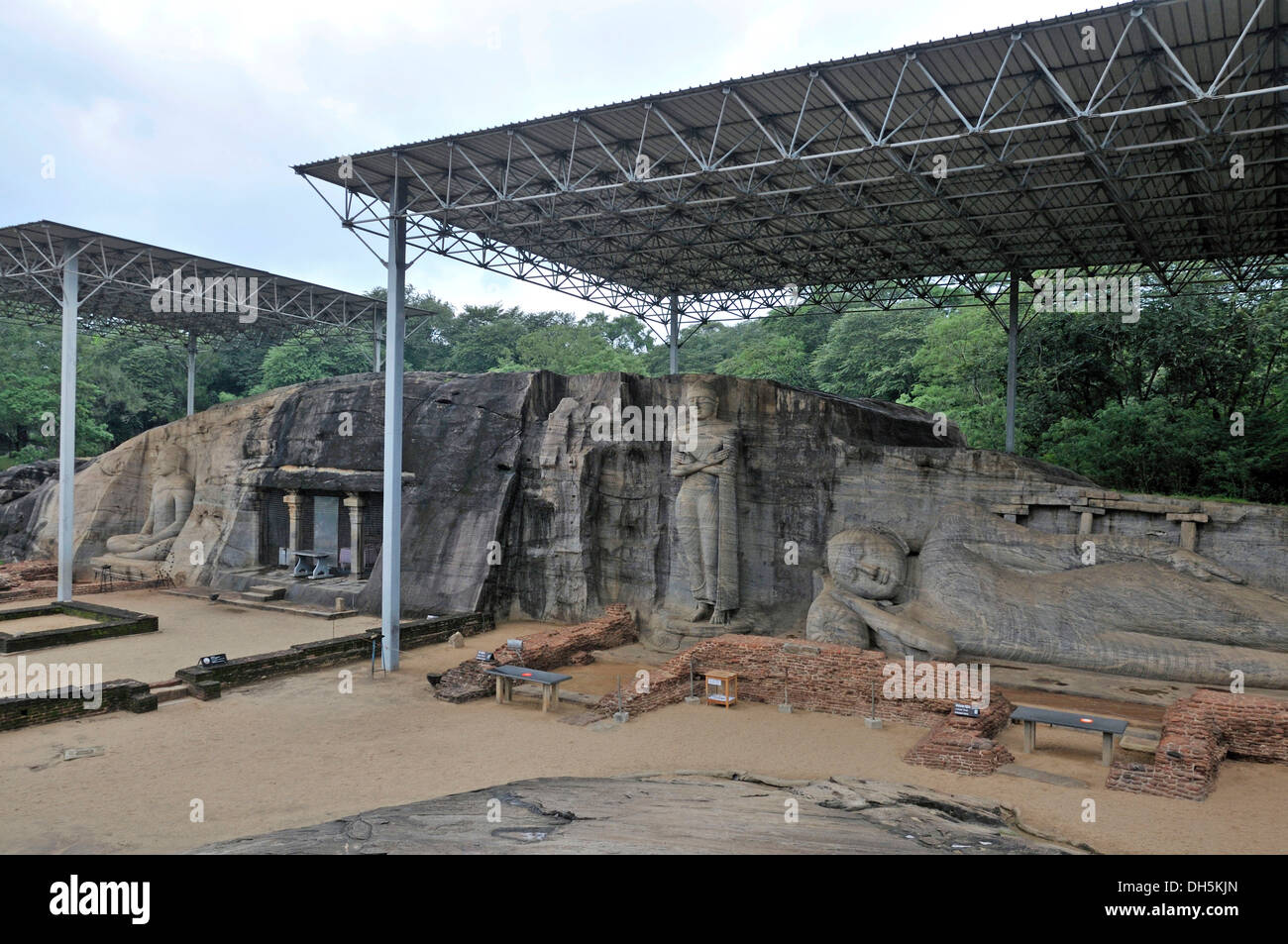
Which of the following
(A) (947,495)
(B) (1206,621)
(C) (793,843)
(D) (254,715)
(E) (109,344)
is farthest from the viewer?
(E) (109,344)

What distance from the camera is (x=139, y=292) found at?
27188 millimetres

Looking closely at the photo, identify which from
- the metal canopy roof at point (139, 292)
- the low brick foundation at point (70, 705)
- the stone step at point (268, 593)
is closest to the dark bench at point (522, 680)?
the low brick foundation at point (70, 705)

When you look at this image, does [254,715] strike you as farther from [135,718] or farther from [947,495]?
[947,495]

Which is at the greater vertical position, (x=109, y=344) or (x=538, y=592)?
(x=109, y=344)

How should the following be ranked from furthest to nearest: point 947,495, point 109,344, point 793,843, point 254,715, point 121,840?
point 109,344
point 947,495
point 254,715
point 121,840
point 793,843

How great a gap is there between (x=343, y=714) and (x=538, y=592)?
22.2 feet

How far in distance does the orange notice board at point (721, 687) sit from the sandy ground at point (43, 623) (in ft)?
45.9

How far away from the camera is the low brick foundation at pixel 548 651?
1309 centimetres

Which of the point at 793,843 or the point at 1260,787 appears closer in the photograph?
the point at 793,843

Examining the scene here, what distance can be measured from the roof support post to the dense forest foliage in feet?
61.2

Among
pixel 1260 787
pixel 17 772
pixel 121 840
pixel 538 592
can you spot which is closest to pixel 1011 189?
pixel 1260 787

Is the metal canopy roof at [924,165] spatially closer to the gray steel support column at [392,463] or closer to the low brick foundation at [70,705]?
the gray steel support column at [392,463]

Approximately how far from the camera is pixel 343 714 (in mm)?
12148

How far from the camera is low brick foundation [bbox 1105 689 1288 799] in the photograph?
8.32 metres
